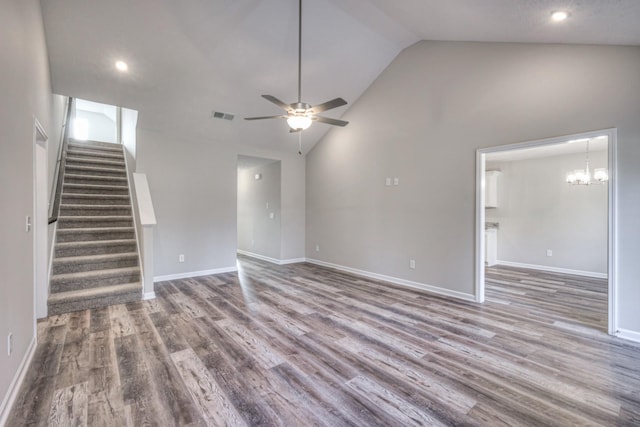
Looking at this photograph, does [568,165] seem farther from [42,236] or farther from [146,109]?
[42,236]

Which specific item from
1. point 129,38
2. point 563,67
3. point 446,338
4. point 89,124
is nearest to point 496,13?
point 563,67

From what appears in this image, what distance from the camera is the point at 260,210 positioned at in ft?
24.8

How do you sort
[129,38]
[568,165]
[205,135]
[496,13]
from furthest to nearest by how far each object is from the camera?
1. [568,165]
2. [205,135]
3. [129,38]
4. [496,13]

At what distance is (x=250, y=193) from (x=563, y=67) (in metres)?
6.75

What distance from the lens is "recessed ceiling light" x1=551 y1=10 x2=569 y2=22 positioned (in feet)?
8.32

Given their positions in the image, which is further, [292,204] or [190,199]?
[292,204]

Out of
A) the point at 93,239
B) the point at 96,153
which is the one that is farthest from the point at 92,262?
the point at 96,153

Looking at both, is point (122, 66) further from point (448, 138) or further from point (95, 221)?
point (448, 138)

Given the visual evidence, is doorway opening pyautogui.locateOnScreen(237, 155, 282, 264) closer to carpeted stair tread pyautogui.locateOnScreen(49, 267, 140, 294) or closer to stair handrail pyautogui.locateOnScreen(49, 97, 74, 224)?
stair handrail pyautogui.locateOnScreen(49, 97, 74, 224)

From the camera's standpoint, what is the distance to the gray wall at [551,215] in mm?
5723

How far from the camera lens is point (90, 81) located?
409 cm

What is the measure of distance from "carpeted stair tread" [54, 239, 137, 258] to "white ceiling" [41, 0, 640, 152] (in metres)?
2.03

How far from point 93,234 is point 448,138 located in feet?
18.6

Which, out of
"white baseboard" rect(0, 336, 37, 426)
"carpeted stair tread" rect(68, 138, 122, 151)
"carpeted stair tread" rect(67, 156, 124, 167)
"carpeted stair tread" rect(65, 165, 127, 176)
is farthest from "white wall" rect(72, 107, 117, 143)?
"white baseboard" rect(0, 336, 37, 426)
